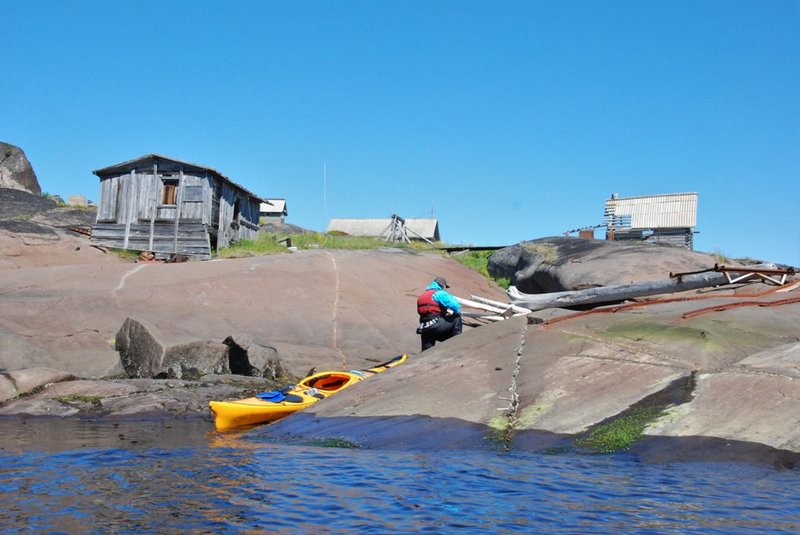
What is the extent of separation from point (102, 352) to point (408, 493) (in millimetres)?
10222

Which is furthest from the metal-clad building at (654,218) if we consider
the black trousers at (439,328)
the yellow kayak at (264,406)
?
the yellow kayak at (264,406)

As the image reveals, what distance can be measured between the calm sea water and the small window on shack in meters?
18.6

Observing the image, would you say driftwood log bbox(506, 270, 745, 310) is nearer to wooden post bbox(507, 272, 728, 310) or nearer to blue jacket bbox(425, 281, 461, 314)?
wooden post bbox(507, 272, 728, 310)

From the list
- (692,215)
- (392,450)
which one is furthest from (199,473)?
(692,215)

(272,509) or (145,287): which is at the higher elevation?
(145,287)

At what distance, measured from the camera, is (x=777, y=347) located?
7.88m

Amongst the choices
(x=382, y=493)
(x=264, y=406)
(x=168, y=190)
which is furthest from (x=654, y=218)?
(x=382, y=493)

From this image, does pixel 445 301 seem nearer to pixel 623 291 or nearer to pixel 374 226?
pixel 623 291

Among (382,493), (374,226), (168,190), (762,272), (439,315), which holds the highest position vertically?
(374,226)

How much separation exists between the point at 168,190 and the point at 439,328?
52.3 feet

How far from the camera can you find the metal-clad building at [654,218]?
2995 centimetres

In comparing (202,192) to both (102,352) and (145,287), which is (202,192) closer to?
(145,287)

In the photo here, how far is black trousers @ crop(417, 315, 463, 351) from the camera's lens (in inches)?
487

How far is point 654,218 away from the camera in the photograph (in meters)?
30.7
